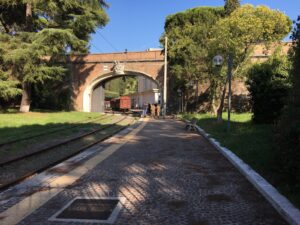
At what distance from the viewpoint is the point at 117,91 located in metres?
120

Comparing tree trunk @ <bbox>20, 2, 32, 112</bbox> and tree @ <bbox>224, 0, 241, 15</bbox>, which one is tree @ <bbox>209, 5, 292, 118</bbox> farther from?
tree trunk @ <bbox>20, 2, 32, 112</bbox>

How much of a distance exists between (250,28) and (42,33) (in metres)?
16.5

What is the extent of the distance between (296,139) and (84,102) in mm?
43731

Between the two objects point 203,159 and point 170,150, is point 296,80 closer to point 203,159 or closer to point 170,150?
point 203,159

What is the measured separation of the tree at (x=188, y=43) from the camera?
114 ft

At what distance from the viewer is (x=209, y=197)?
270 inches

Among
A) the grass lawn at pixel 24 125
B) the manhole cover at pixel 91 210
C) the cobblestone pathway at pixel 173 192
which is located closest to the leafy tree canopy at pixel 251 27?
the grass lawn at pixel 24 125

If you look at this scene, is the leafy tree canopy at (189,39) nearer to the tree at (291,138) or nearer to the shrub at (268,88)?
the shrub at (268,88)

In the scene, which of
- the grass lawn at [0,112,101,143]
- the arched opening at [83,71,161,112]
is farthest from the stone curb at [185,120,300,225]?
the arched opening at [83,71,161,112]

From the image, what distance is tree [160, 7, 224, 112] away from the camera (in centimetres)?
3484

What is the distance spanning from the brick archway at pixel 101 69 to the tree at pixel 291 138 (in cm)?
3828

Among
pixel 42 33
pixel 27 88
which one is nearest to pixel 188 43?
pixel 42 33

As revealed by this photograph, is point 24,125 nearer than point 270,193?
No

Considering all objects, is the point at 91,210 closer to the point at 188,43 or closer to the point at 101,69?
the point at 188,43
